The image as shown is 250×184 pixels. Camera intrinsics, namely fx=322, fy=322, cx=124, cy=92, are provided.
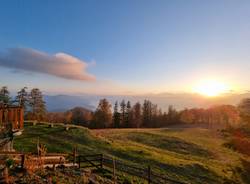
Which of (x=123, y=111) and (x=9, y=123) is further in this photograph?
(x=123, y=111)

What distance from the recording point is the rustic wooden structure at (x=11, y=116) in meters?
24.1

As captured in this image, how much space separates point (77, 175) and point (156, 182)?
12898 mm

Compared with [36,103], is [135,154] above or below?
below

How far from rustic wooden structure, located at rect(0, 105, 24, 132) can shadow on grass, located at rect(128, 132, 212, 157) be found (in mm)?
36277

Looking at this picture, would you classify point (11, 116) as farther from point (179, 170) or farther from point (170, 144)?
point (170, 144)

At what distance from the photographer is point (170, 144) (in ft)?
199

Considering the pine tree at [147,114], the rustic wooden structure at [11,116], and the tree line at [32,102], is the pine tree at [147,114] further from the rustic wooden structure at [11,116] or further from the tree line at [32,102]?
the rustic wooden structure at [11,116]

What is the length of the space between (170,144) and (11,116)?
41.0 m

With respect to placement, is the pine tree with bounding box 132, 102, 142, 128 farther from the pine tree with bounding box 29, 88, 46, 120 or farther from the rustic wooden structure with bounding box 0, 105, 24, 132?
the rustic wooden structure with bounding box 0, 105, 24, 132

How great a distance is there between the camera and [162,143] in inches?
2399

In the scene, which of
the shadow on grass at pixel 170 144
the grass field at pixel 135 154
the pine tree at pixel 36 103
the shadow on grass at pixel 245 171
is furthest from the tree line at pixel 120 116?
the shadow on grass at pixel 245 171

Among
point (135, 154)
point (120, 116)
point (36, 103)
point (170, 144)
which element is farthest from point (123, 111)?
point (135, 154)

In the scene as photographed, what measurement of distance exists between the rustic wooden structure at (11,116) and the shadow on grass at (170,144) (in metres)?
36.3

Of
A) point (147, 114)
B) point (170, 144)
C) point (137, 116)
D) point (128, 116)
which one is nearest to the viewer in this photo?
point (170, 144)
